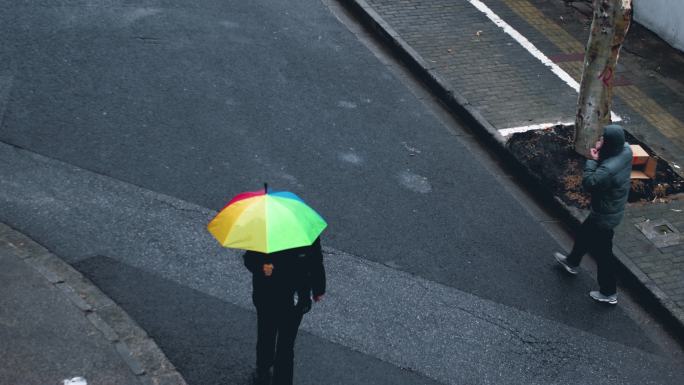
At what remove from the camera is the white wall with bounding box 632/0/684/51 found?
13930 millimetres

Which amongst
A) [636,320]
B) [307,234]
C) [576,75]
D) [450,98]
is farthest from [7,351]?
[576,75]

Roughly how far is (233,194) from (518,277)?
311cm

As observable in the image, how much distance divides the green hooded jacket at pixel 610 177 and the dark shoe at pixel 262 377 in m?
3.44

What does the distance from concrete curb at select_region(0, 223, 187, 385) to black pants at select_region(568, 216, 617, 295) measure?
4125mm

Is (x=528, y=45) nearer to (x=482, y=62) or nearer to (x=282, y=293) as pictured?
(x=482, y=62)

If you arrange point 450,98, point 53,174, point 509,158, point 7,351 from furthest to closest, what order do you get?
point 450,98 → point 509,158 → point 53,174 → point 7,351

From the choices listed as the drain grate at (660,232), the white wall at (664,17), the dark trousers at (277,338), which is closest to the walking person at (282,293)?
the dark trousers at (277,338)

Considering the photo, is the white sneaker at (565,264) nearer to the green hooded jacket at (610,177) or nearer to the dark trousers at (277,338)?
the green hooded jacket at (610,177)

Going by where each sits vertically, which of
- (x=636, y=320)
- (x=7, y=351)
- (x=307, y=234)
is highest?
(x=307, y=234)

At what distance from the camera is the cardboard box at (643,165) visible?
415 inches

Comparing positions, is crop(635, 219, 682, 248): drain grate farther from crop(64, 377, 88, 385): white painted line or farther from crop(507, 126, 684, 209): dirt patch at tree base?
crop(64, 377, 88, 385): white painted line

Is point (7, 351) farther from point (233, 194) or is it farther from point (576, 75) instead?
point (576, 75)

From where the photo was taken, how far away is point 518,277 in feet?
29.8

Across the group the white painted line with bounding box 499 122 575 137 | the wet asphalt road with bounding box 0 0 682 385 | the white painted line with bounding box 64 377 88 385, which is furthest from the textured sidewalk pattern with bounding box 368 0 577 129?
the white painted line with bounding box 64 377 88 385
